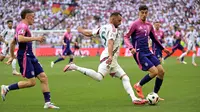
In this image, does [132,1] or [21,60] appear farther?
[132,1]

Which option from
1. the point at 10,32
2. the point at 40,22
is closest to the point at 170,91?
the point at 10,32

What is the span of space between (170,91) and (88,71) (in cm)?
397

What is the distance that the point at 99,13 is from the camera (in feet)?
171

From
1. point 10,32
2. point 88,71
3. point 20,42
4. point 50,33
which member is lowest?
point 50,33

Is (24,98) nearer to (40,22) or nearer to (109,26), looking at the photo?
(109,26)

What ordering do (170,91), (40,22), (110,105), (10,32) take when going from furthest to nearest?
(40,22), (10,32), (170,91), (110,105)

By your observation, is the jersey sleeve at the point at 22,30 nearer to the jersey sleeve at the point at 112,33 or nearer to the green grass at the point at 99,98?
the green grass at the point at 99,98

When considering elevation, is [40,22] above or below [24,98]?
below

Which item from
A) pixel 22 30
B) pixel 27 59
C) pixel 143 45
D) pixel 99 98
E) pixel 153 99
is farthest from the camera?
pixel 99 98

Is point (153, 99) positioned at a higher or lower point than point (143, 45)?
lower

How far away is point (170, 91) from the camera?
47.6 ft

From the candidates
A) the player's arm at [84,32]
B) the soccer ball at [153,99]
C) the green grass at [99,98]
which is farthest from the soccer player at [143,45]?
the player's arm at [84,32]

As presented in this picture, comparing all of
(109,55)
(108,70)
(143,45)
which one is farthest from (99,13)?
(109,55)

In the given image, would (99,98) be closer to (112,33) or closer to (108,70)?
(108,70)
